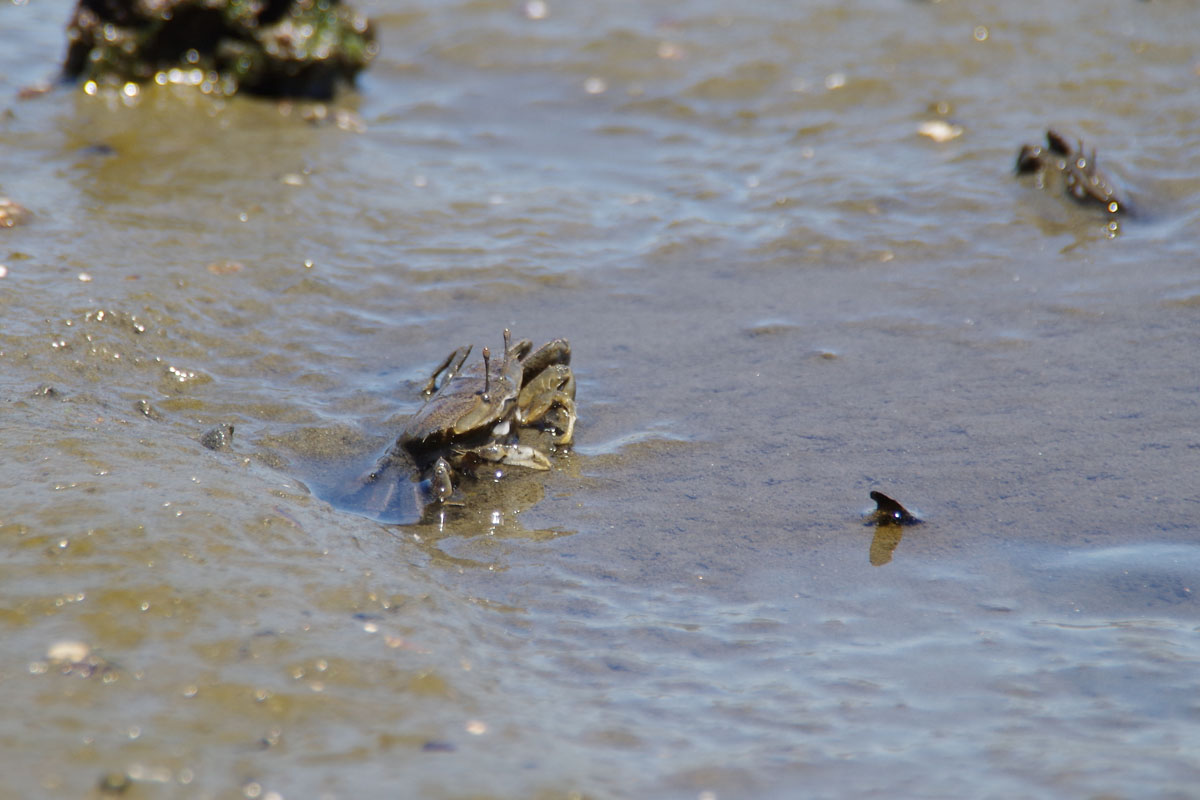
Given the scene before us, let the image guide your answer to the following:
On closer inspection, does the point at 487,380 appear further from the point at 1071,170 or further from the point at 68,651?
the point at 1071,170

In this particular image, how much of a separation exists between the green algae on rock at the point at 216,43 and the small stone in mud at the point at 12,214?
199 cm

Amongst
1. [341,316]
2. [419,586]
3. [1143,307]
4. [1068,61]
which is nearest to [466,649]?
[419,586]

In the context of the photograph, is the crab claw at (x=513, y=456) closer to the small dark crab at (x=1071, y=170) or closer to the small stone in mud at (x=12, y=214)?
the small stone in mud at (x=12, y=214)

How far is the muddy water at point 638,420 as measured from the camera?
2.79 meters

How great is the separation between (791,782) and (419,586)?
1.33 metres

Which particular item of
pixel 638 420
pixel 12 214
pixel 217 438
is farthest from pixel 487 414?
pixel 12 214

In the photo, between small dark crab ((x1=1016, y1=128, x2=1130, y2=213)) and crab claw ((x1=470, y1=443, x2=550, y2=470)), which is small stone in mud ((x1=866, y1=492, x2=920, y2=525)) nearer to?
crab claw ((x1=470, y1=443, x2=550, y2=470))

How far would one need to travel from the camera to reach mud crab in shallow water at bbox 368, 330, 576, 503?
413 cm

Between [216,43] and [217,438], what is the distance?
4.64m

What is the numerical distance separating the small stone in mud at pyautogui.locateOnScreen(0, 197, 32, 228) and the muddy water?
0.27 feet

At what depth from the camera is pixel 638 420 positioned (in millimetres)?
4797

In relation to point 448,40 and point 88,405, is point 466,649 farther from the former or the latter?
point 448,40

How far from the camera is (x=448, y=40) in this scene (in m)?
9.30

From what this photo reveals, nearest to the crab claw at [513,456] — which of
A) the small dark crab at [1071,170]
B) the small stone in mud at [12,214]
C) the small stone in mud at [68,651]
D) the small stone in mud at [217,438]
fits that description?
the small stone in mud at [217,438]
